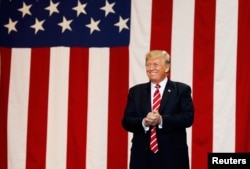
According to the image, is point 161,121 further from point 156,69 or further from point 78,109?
point 78,109

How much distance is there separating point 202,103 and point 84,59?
99cm

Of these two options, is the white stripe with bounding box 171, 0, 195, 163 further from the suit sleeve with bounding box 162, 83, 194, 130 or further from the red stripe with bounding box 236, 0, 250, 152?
the suit sleeve with bounding box 162, 83, 194, 130

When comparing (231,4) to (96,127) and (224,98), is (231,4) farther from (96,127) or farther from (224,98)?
(96,127)

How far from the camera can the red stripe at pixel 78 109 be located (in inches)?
146

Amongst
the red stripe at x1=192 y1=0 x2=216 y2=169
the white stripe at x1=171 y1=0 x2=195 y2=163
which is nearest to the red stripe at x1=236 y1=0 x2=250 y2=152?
the red stripe at x1=192 y1=0 x2=216 y2=169

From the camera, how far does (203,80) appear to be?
3529mm

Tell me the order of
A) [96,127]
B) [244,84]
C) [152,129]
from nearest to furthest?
[152,129] → [244,84] → [96,127]

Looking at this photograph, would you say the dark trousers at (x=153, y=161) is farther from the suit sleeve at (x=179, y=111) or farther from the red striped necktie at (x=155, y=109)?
the suit sleeve at (x=179, y=111)

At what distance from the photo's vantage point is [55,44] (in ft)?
12.5

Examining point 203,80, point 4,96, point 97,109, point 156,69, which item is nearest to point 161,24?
point 203,80

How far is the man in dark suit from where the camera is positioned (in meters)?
2.40

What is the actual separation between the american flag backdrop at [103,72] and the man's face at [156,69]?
103 centimetres

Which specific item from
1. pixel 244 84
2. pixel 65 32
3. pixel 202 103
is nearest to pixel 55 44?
pixel 65 32

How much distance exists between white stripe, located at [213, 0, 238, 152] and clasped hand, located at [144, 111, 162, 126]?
4.03ft
